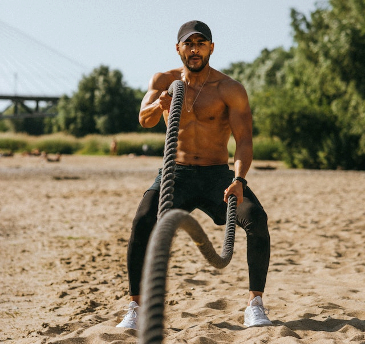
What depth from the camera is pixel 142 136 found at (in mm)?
38156

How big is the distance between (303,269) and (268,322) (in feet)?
7.80

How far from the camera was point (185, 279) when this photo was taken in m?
5.49

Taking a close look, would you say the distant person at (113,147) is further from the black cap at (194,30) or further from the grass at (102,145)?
the black cap at (194,30)

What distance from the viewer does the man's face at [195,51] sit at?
3.64 m

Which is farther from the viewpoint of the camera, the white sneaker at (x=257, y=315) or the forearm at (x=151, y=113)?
the white sneaker at (x=257, y=315)

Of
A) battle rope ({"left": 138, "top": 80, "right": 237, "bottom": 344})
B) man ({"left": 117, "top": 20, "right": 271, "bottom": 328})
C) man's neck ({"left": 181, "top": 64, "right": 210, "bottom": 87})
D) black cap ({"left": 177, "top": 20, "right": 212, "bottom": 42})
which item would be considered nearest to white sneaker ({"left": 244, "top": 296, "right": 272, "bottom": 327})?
man ({"left": 117, "top": 20, "right": 271, "bottom": 328})

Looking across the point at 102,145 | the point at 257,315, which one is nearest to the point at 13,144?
the point at 102,145

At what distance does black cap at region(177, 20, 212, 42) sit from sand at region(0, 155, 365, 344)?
1.97 metres

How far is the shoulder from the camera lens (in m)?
3.93

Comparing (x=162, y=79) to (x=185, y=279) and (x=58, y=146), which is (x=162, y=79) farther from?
(x=58, y=146)

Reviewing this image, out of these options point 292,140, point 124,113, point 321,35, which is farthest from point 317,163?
point 124,113

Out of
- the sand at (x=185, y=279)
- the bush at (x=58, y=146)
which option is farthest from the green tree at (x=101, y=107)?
the sand at (x=185, y=279)

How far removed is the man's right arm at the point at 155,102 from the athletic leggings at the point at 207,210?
0.42 m

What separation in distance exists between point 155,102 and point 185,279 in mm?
2457
